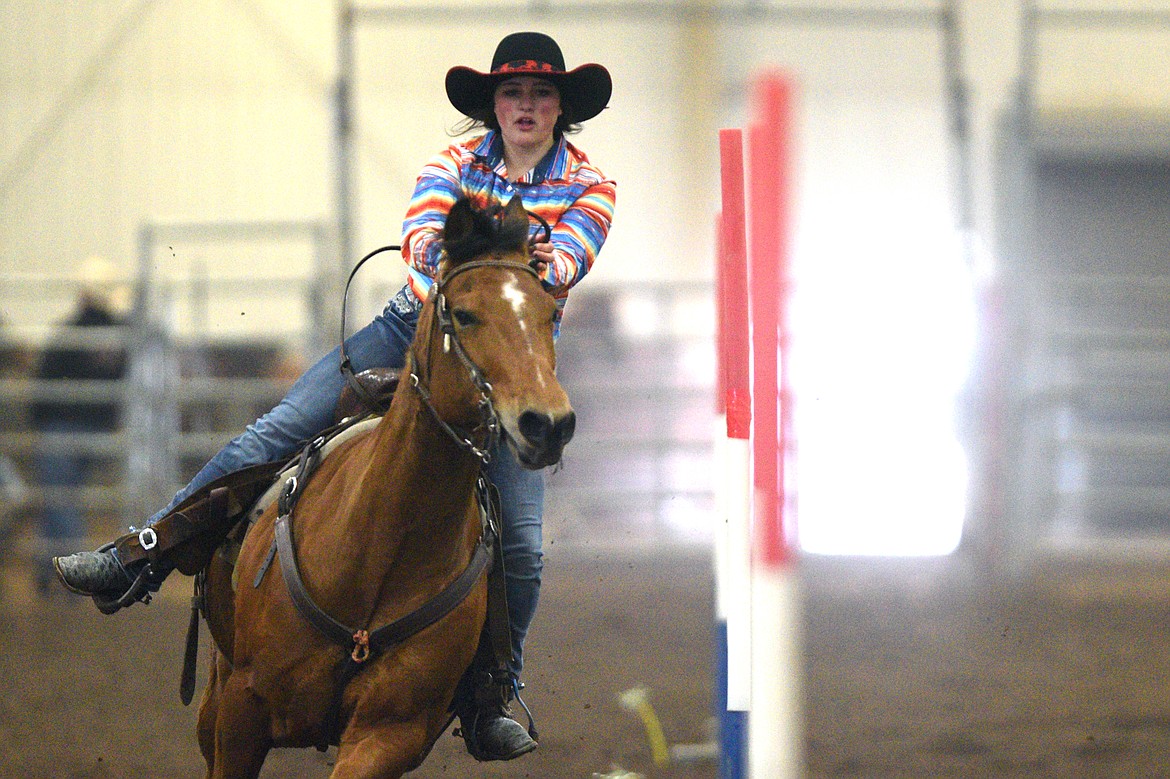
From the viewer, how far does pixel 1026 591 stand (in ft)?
25.0

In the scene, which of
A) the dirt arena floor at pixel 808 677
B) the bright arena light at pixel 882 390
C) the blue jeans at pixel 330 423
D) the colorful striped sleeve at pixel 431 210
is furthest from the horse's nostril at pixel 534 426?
the bright arena light at pixel 882 390

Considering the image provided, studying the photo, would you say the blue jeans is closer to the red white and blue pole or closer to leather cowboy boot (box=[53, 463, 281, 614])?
leather cowboy boot (box=[53, 463, 281, 614])

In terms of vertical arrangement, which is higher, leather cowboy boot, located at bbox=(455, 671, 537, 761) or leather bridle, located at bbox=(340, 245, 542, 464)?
leather bridle, located at bbox=(340, 245, 542, 464)

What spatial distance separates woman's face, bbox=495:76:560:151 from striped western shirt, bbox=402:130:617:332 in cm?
5

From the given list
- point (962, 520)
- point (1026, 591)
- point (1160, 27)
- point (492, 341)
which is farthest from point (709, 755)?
point (1160, 27)

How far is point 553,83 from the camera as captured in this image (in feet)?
8.86

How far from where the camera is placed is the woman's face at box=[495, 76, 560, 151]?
8.79 feet

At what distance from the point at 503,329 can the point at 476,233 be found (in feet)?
0.72

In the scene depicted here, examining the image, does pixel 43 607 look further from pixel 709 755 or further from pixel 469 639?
pixel 469 639

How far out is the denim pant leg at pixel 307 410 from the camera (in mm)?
2855

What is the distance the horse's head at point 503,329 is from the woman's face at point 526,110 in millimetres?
345

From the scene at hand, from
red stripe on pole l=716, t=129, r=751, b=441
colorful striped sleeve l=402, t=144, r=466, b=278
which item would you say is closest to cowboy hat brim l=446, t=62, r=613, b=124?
colorful striped sleeve l=402, t=144, r=466, b=278

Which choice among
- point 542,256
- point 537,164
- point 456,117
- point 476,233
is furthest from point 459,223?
point 456,117

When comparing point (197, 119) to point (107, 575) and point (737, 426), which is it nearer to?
point (107, 575)
